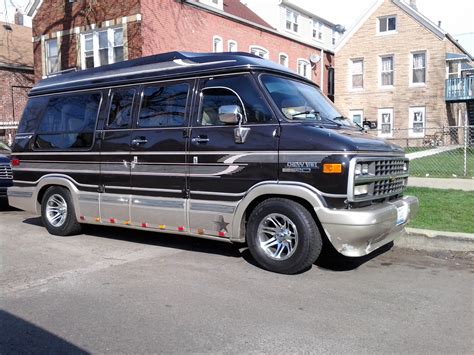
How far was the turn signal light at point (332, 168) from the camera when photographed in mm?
4801

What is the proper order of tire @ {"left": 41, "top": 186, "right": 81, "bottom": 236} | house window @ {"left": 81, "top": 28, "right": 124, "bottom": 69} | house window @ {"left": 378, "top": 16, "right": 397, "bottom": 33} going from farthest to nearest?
1. house window @ {"left": 378, "top": 16, "right": 397, "bottom": 33}
2. house window @ {"left": 81, "top": 28, "right": 124, "bottom": 69}
3. tire @ {"left": 41, "top": 186, "right": 81, "bottom": 236}

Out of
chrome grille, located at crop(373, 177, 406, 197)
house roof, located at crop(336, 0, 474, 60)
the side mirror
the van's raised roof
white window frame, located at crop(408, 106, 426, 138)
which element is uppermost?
house roof, located at crop(336, 0, 474, 60)

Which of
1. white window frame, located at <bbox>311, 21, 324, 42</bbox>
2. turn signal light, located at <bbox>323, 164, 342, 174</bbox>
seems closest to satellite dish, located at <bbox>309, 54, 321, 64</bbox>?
white window frame, located at <bbox>311, 21, 324, 42</bbox>

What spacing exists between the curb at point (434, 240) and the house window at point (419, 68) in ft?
79.3

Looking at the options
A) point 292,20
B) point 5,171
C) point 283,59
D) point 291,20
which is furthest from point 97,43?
point 292,20

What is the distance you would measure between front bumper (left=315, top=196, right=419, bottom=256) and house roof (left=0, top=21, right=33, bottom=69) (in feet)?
90.2

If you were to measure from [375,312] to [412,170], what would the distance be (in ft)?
35.3

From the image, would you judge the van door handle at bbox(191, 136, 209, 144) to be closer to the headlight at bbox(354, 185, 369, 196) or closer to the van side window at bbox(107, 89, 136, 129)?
the van side window at bbox(107, 89, 136, 129)

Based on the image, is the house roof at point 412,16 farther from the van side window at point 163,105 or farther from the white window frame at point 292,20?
the van side window at point 163,105

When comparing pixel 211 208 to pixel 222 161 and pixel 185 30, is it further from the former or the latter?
pixel 185 30

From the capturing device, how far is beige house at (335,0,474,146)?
2775 cm

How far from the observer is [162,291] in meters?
4.77

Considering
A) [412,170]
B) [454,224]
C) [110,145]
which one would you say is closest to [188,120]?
[110,145]

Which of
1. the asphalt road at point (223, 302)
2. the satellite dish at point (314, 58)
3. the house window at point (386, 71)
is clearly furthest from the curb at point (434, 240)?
the satellite dish at point (314, 58)
